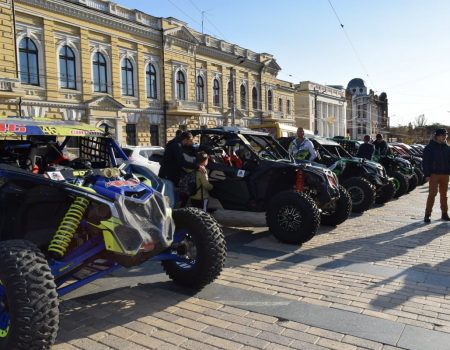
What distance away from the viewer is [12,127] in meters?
4.22

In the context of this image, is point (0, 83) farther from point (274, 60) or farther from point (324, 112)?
point (324, 112)

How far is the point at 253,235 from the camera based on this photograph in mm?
7590

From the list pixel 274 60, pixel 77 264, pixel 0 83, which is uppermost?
pixel 274 60

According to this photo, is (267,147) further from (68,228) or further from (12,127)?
(68,228)

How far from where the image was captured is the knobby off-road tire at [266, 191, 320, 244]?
6.57m

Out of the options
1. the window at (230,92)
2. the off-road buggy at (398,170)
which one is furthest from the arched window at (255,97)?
the off-road buggy at (398,170)

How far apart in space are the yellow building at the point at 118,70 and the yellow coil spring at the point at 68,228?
55.7ft

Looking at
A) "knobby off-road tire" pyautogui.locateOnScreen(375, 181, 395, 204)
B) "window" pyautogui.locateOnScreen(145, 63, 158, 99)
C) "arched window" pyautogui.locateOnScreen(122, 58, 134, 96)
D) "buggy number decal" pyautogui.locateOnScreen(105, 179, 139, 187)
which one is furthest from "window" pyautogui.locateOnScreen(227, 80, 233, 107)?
"buggy number decal" pyautogui.locateOnScreen(105, 179, 139, 187)

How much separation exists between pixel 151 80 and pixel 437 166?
30.7 meters

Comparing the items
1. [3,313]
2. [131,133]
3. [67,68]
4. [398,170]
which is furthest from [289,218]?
[131,133]

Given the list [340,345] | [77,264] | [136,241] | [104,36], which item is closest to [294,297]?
[340,345]

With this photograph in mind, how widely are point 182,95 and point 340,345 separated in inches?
1490

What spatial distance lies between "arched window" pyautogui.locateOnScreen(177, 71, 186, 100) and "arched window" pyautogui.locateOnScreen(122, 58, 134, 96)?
5.57 m

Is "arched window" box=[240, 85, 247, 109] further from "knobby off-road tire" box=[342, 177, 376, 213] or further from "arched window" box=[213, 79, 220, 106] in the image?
"knobby off-road tire" box=[342, 177, 376, 213]
